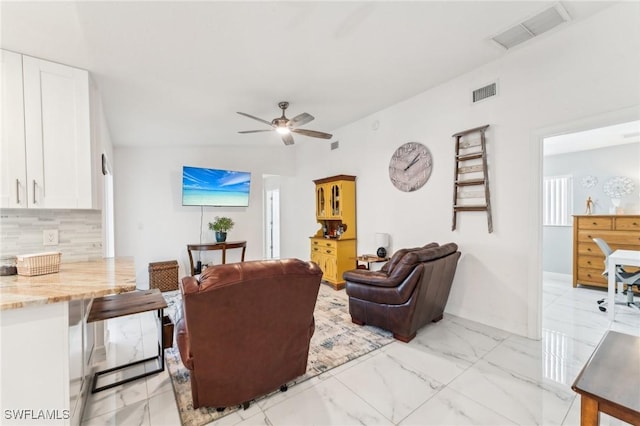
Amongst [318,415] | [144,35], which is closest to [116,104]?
[144,35]

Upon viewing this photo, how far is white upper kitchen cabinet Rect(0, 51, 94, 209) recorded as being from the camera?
1893 millimetres

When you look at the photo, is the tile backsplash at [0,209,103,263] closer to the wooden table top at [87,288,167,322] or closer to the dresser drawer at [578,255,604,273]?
the wooden table top at [87,288,167,322]

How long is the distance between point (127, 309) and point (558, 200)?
288 inches

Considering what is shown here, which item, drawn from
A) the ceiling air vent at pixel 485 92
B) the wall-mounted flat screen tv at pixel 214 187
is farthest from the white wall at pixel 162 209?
the ceiling air vent at pixel 485 92

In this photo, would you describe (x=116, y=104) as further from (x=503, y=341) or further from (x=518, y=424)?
(x=503, y=341)

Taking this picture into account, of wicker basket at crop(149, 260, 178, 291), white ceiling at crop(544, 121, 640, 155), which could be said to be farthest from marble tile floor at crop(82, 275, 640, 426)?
white ceiling at crop(544, 121, 640, 155)

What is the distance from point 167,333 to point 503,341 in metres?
3.20

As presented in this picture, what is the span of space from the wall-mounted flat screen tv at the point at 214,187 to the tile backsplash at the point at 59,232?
267 cm

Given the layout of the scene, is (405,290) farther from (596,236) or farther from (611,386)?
(596,236)

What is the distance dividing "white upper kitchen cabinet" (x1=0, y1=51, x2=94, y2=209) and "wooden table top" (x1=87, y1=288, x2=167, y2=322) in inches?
31.6

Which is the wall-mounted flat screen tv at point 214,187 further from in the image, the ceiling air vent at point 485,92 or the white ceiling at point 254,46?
the ceiling air vent at point 485,92

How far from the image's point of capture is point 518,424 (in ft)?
5.40

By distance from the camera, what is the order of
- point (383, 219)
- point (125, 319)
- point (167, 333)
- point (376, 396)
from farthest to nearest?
point (383, 219)
point (125, 319)
point (167, 333)
point (376, 396)

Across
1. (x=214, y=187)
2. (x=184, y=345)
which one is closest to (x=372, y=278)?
(x=184, y=345)
